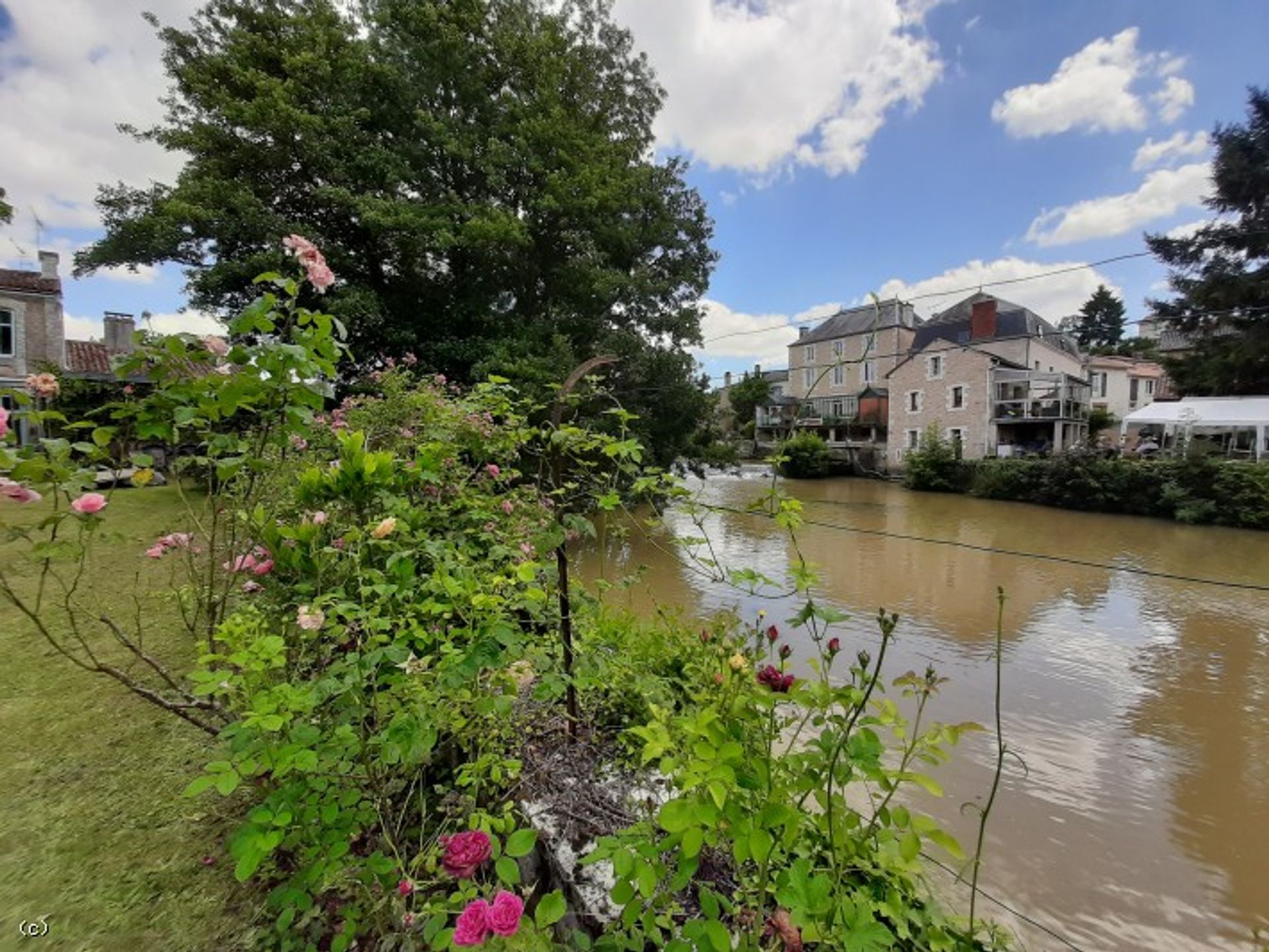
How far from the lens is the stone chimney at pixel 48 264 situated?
17.1 metres

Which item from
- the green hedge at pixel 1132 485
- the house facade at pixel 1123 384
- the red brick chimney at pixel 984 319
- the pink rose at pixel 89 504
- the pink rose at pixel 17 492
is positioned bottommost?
the green hedge at pixel 1132 485

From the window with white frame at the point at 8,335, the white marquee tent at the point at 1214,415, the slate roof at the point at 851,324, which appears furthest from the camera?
the slate roof at the point at 851,324

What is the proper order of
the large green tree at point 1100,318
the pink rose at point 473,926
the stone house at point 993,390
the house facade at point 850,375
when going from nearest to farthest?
the pink rose at point 473,926 < the stone house at point 993,390 < the house facade at point 850,375 < the large green tree at point 1100,318

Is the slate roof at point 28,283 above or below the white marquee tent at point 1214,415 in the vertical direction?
above

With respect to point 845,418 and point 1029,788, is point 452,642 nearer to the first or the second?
point 1029,788

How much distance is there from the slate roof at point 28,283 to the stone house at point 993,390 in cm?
3144

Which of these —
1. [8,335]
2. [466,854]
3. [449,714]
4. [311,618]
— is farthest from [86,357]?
[466,854]

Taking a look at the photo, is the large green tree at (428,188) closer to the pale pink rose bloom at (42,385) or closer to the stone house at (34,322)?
the stone house at (34,322)

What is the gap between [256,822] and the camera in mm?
1128

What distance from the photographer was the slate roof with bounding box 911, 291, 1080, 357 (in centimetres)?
2714

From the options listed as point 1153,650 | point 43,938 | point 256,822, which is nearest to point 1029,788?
point 1153,650

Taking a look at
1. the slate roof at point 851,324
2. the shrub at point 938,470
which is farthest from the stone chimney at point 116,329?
the slate roof at point 851,324

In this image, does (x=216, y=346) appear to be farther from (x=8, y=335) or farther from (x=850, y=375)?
(x=850, y=375)

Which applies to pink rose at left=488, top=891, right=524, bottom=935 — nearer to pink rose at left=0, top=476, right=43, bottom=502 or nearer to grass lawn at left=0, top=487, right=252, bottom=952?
grass lawn at left=0, top=487, right=252, bottom=952
